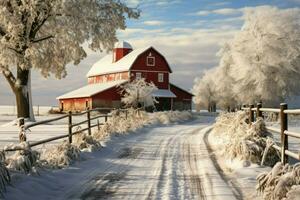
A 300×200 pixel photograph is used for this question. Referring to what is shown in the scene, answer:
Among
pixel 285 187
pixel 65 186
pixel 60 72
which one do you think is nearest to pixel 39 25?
pixel 60 72

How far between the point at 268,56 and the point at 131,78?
19.2 meters

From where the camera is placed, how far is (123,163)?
11453 millimetres

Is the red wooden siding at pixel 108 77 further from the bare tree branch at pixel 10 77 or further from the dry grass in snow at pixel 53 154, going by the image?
the dry grass in snow at pixel 53 154

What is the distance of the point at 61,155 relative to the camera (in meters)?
10.7

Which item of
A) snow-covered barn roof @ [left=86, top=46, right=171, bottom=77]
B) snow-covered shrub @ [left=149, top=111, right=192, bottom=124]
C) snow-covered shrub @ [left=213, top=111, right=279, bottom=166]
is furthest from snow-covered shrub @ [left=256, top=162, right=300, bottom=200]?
snow-covered barn roof @ [left=86, top=46, right=171, bottom=77]

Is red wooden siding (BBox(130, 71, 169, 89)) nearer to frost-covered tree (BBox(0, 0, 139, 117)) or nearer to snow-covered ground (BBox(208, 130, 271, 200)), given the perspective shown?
frost-covered tree (BBox(0, 0, 139, 117))

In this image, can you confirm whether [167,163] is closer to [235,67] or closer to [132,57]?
[235,67]

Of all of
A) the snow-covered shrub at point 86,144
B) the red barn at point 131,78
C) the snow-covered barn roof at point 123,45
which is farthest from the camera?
the snow-covered barn roof at point 123,45

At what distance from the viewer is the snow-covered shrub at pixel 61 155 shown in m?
10.4

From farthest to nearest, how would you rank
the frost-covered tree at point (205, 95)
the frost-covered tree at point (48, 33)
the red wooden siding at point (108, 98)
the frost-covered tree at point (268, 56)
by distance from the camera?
1. the frost-covered tree at point (205, 95)
2. the red wooden siding at point (108, 98)
3. the frost-covered tree at point (268, 56)
4. the frost-covered tree at point (48, 33)

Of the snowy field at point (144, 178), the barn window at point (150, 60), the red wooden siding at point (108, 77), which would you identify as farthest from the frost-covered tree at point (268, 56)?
the snowy field at point (144, 178)

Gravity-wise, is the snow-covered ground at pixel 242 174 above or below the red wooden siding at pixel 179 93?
below

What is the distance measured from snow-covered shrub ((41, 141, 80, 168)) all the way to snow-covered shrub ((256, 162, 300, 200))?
4.88 m

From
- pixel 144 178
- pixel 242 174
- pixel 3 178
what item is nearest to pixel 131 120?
pixel 242 174
